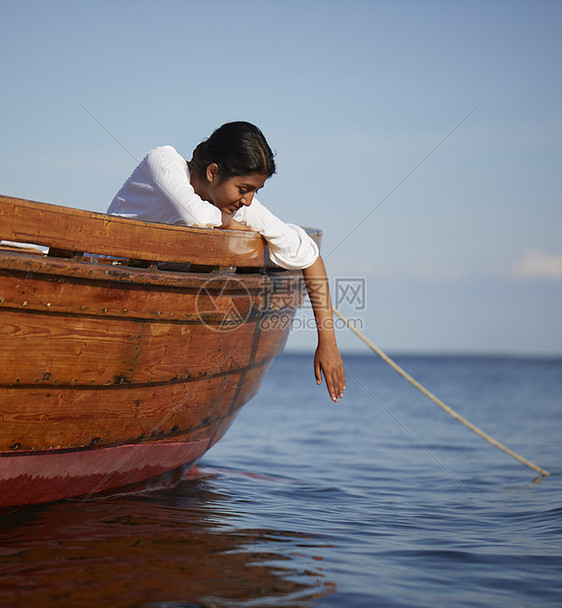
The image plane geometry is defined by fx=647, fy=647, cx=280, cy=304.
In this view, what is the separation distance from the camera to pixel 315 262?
3.11 meters

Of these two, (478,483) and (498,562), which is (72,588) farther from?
(478,483)

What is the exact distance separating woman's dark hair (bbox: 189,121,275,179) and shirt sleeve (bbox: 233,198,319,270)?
220 millimetres

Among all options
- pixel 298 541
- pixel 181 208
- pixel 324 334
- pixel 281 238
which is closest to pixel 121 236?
pixel 181 208

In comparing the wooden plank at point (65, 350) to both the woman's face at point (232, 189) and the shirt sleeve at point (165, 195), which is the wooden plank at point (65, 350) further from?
the woman's face at point (232, 189)

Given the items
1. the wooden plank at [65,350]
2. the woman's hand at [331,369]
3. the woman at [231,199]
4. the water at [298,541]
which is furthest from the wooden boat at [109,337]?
the woman's hand at [331,369]

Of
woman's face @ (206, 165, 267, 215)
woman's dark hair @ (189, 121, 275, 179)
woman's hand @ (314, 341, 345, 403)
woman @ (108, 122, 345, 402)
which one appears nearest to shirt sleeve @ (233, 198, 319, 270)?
woman @ (108, 122, 345, 402)

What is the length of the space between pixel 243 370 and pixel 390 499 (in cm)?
138

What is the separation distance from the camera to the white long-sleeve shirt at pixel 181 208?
2875mm

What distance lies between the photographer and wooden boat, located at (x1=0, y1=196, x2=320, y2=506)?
2.41m

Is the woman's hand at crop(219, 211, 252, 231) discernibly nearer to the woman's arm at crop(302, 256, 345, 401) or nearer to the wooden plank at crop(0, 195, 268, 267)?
the wooden plank at crop(0, 195, 268, 267)

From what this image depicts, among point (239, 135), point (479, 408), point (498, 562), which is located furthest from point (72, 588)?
point (479, 408)

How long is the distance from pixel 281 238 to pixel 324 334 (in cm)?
53

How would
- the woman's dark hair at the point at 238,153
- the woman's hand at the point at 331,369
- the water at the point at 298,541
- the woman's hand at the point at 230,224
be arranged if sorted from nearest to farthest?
the water at the point at 298,541 → the woman's hand at the point at 331,369 → the woman's dark hair at the point at 238,153 → the woman's hand at the point at 230,224

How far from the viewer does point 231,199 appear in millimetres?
3025
